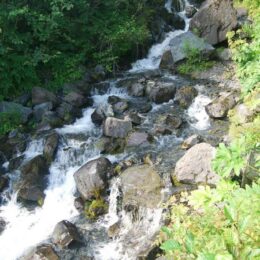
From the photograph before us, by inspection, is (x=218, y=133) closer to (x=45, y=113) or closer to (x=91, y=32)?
(x=45, y=113)

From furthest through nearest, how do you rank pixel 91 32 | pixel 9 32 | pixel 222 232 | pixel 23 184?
pixel 91 32, pixel 9 32, pixel 23 184, pixel 222 232

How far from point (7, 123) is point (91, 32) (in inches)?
191

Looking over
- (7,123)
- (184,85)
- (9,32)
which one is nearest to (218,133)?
(184,85)

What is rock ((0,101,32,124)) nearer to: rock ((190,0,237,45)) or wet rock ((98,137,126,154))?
wet rock ((98,137,126,154))

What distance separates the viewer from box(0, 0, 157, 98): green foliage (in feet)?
39.2

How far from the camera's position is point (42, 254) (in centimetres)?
743

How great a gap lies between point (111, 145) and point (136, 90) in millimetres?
3126

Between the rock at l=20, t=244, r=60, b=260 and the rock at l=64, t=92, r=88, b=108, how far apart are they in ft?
17.6

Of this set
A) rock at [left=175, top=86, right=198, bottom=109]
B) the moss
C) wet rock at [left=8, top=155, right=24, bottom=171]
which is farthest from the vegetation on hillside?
rock at [left=175, top=86, right=198, bottom=109]

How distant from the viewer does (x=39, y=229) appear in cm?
845

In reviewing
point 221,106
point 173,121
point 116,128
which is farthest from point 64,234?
point 221,106

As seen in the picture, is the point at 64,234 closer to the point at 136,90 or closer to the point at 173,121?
the point at 173,121

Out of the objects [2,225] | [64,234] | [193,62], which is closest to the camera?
[64,234]

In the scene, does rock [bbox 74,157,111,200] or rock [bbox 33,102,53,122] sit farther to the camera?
rock [bbox 33,102,53,122]
